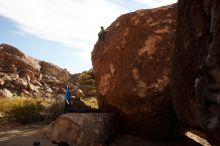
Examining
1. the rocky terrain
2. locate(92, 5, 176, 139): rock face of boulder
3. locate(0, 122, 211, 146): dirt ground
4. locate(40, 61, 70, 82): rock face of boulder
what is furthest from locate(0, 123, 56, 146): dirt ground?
locate(40, 61, 70, 82): rock face of boulder

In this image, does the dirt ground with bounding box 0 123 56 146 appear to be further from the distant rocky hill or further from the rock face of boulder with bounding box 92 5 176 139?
the distant rocky hill

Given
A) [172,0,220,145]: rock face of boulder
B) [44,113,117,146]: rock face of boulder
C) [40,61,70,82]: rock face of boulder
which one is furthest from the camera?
[40,61,70,82]: rock face of boulder

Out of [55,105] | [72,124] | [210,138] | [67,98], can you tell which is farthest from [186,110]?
[55,105]

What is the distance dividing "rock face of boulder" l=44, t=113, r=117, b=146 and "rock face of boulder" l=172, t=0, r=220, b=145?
Answer: 4.64 metres

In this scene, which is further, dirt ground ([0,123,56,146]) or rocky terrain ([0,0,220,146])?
dirt ground ([0,123,56,146])

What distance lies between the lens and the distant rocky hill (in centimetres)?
3447

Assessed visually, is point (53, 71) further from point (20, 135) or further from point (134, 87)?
point (134, 87)

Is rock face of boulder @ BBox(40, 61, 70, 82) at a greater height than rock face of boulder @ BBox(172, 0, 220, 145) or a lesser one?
greater

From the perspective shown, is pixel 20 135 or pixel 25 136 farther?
pixel 20 135

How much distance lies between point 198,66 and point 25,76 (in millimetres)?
33332

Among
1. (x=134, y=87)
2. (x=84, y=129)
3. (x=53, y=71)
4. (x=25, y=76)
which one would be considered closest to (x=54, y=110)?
(x=84, y=129)

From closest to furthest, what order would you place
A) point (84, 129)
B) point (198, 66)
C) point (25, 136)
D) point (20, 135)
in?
point (198, 66) < point (84, 129) < point (25, 136) < point (20, 135)

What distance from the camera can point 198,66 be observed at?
7242 mm

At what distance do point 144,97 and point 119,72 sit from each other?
5.03ft
